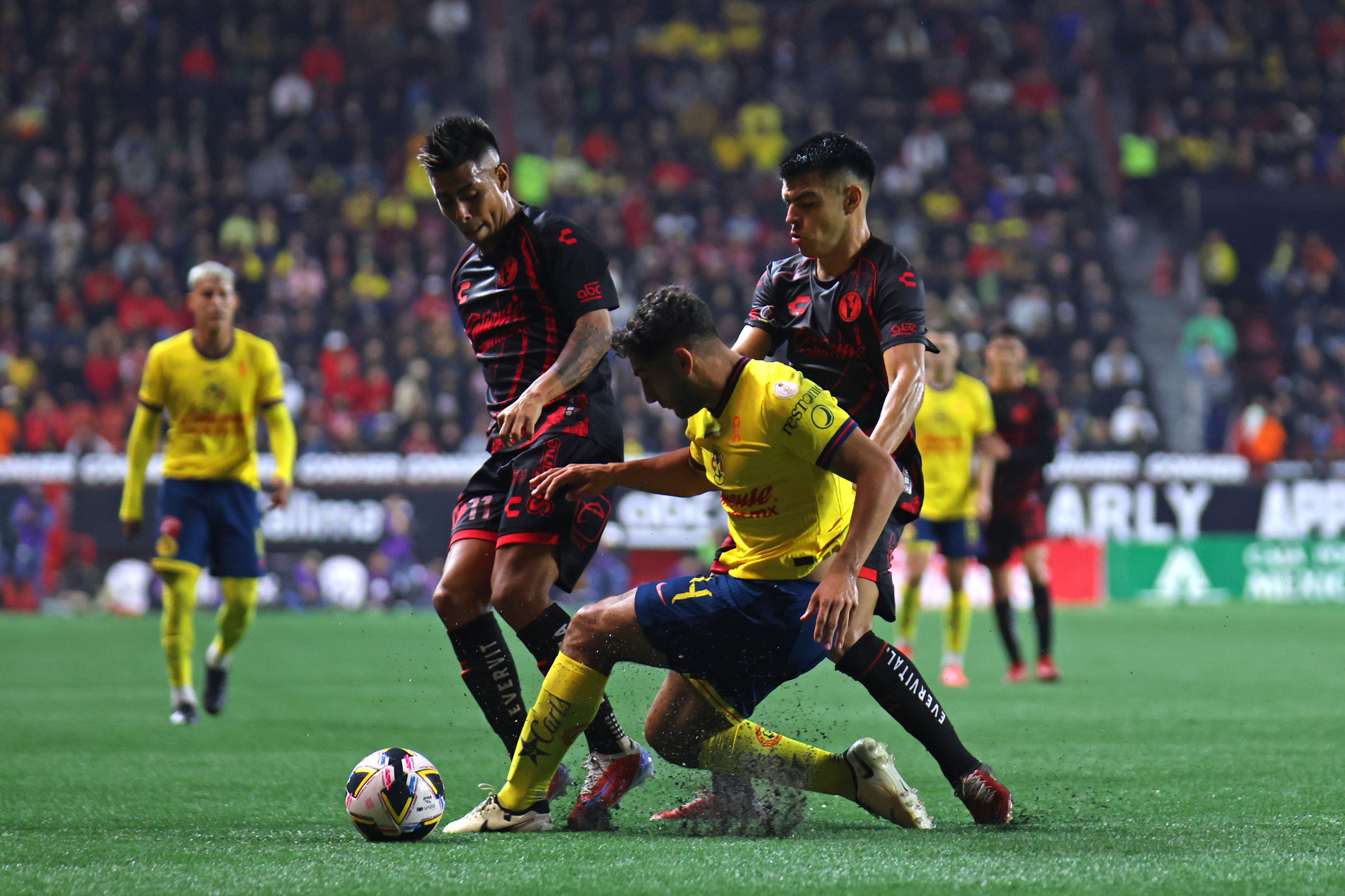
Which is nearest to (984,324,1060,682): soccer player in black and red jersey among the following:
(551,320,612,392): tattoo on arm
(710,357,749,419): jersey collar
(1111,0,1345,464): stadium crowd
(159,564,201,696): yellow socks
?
(159,564,201,696): yellow socks

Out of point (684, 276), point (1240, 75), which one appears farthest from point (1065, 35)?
point (684, 276)

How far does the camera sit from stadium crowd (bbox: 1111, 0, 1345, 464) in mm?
20594

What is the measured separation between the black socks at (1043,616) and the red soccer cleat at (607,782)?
5575mm

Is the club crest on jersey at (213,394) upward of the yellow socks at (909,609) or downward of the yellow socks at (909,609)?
upward

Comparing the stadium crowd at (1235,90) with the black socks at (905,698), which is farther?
the stadium crowd at (1235,90)

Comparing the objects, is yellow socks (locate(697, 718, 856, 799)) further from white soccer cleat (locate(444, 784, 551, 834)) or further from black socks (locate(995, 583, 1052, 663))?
black socks (locate(995, 583, 1052, 663))

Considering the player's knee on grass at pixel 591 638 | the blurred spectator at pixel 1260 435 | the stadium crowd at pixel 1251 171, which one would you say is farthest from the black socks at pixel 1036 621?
the blurred spectator at pixel 1260 435

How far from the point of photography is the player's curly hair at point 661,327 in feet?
13.2

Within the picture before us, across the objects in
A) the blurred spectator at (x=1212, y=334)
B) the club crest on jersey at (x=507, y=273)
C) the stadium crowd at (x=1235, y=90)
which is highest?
the stadium crowd at (x=1235, y=90)

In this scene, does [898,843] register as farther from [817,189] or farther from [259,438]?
[259,438]

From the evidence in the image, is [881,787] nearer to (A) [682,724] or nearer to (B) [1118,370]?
(A) [682,724]

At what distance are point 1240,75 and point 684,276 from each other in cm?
1127

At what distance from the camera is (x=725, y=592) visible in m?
4.25

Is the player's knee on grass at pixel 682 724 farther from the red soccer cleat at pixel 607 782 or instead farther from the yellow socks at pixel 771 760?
the red soccer cleat at pixel 607 782
